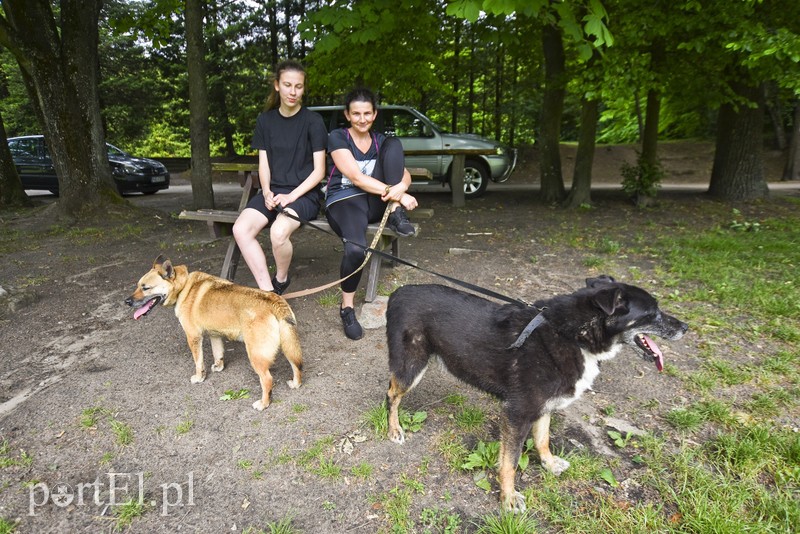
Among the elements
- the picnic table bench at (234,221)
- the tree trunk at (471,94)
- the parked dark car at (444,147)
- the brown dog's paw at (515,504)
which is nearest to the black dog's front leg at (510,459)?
the brown dog's paw at (515,504)

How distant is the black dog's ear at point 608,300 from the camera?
2.29m

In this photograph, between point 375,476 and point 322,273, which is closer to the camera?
point 375,476

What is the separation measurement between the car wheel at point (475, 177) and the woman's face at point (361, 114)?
8.37 metres

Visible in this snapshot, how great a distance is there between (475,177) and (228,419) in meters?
10.3

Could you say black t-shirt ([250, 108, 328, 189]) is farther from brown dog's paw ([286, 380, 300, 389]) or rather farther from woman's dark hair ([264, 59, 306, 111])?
brown dog's paw ([286, 380, 300, 389])

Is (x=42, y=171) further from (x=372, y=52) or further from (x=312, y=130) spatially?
(x=312, y=130)

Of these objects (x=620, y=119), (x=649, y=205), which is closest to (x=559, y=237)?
(x=649, y=205)

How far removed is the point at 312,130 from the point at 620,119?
22.8m

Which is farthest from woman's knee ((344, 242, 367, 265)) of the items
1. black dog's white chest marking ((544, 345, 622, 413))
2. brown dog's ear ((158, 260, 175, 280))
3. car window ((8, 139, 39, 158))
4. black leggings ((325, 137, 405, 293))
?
car window ((8, 139, 39, 158))

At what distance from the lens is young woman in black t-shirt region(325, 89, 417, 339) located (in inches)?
160

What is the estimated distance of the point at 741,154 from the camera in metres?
10.2

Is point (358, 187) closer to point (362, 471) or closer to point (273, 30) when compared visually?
point (362, 471)

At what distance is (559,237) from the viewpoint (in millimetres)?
7527

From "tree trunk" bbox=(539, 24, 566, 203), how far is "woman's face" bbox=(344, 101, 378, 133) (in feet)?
21.2
